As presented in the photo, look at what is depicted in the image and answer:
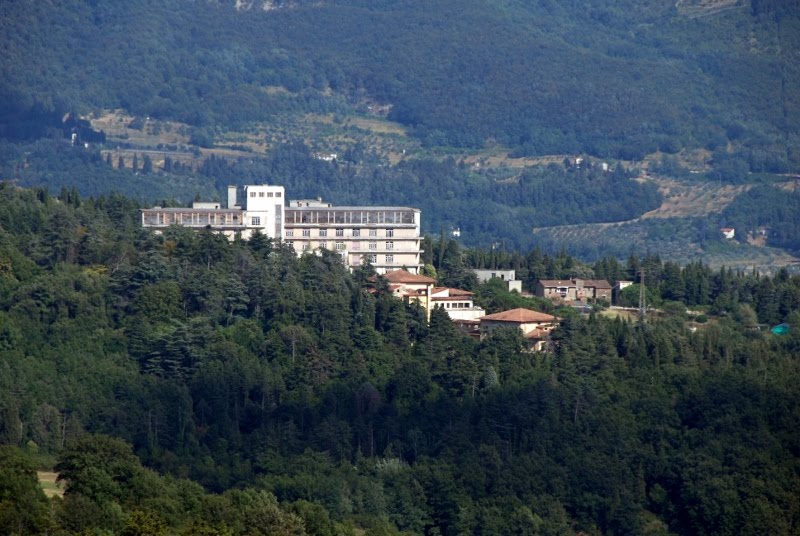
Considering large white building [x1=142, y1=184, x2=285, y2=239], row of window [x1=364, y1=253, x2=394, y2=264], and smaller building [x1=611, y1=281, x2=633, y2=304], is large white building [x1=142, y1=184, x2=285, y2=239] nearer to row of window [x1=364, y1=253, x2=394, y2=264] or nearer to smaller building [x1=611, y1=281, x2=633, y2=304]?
row of window [x1=364, y1=253, x2=394, y2=264]

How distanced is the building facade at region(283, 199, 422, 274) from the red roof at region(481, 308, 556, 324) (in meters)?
8.49

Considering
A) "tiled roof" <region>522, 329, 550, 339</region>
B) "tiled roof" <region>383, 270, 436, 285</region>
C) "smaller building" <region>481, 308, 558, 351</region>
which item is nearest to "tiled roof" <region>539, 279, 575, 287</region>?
"tiled roof" <region>383, 270, 436, 285</region>

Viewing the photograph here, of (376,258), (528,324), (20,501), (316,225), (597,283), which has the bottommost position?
(20,501)

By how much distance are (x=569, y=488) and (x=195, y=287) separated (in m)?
20.3

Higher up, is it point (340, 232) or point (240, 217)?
point (240, 217)

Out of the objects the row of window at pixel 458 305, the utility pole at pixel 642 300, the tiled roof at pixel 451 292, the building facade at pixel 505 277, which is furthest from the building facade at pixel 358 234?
the utility pole at pixel 642 300

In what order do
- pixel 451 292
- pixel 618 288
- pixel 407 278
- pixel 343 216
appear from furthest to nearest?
1. pixel 618 288
2. pixel 343 216
3. pixel 451 292
4. pixel 407 278

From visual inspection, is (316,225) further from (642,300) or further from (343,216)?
(642,300)

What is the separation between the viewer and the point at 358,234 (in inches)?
4377

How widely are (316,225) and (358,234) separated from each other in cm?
187

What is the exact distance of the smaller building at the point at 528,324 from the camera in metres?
102

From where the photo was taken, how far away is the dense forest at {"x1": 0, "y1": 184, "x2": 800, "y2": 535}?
288 feet

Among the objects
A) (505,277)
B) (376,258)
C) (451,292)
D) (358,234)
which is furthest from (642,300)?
(358,234)

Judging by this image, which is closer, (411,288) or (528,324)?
(528,324)
